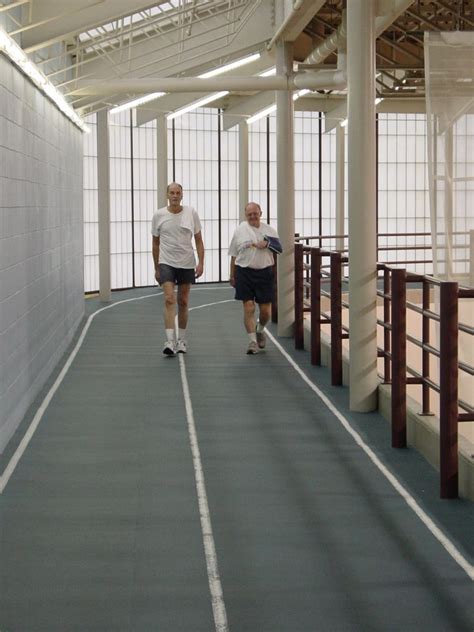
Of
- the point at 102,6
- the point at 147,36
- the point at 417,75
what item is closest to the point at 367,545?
the point at 102,6

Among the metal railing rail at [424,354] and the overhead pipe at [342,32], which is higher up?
the overhead pipe at [342,32]

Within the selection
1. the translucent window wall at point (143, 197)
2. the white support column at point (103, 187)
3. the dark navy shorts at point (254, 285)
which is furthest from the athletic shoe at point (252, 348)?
the translucent window wall at point (143, 197)

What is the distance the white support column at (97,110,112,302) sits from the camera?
20.3m

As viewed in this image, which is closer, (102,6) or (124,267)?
(102,6)

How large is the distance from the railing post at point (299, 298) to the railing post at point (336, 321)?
2.49m

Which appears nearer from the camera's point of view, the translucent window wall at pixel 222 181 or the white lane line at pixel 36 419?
the white lane line at pixel 36 419

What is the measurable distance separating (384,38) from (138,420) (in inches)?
392

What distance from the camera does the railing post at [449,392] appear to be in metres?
7.11

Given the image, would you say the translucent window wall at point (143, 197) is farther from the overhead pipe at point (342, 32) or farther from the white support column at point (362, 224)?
the white support column at point (362, 224)

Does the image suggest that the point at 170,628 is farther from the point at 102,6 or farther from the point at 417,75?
the point at 417,75

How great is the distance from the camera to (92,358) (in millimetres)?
13664

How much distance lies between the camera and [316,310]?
13.1m

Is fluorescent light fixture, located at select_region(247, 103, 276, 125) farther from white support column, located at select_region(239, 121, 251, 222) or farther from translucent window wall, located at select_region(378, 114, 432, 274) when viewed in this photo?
translucent window wall, located at select_region(378, 114, 432, 274)

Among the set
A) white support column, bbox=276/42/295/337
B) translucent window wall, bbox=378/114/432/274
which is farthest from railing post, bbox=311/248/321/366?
translucent window wall, bbox=378/114/432/274
